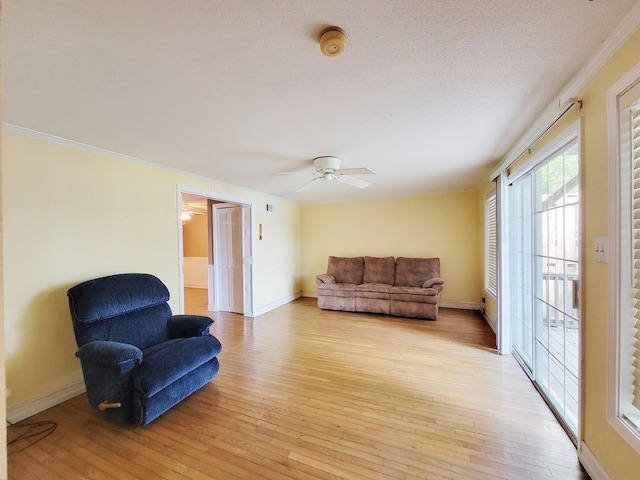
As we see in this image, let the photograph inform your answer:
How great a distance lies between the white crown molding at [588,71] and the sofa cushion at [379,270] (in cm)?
334

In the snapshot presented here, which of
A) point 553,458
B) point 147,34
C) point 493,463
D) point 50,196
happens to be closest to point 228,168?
point 50,196

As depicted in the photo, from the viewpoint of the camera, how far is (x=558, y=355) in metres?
2.19

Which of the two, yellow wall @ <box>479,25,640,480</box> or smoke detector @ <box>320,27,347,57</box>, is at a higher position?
smoke detector @ <box>320,27,347,57</box>

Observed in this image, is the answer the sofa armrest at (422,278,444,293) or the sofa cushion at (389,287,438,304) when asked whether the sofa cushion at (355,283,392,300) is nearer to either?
the sofa cushion at (389,287,438,304)

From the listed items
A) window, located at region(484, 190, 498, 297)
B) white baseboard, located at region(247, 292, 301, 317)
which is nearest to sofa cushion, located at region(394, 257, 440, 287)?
window, located at region(484, 190, 498, 297)

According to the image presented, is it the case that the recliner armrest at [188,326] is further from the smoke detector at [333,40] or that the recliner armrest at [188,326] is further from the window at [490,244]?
the window at [490,244]

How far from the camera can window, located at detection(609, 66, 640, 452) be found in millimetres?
1333

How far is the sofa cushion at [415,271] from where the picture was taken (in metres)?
5.21

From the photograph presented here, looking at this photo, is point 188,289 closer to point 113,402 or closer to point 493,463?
point 113,402

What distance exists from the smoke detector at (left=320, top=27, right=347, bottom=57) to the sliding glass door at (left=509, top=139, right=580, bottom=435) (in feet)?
5.36

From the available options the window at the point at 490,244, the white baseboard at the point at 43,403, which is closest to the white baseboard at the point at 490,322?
the window at the point at 490,244

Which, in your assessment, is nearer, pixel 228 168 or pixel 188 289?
pixel 228 168

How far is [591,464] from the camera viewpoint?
160cm

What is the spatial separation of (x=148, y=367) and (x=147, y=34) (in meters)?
2.12
